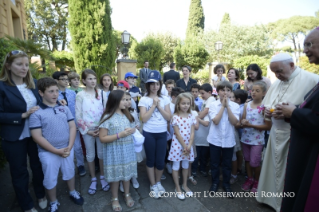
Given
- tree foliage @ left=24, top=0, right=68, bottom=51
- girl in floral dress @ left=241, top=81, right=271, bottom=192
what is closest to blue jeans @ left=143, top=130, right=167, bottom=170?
girl in floral dress @ left=241, top=81, right=271, bottom=192

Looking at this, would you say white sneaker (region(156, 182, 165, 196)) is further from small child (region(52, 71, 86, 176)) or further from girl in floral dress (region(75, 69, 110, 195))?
small child (region(52, 71, 86, 176))

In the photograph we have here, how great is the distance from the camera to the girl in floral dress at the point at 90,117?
2965mm

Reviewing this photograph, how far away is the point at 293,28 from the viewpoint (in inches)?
1479

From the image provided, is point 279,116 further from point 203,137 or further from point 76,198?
point 76,198

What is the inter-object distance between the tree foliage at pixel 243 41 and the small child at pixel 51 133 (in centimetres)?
2223

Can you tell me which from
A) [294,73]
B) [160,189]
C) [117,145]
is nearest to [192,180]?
[160,189]

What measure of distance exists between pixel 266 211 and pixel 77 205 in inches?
111

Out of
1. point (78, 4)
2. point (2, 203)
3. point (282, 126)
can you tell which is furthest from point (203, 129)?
point (78, 4)

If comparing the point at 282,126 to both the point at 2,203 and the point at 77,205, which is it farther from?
the point at 2,203

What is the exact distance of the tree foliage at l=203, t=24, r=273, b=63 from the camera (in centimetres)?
2252

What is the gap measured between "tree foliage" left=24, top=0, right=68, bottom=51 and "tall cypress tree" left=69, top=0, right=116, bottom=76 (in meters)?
14.8

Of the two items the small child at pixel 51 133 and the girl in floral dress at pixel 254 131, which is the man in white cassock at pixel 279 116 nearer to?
the girl in floral dress at pixel 254 131

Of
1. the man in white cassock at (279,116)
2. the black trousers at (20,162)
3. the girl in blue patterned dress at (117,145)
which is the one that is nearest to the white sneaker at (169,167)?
the girl in blue patterned dress at (117,145)

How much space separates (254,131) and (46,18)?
31224 mm
